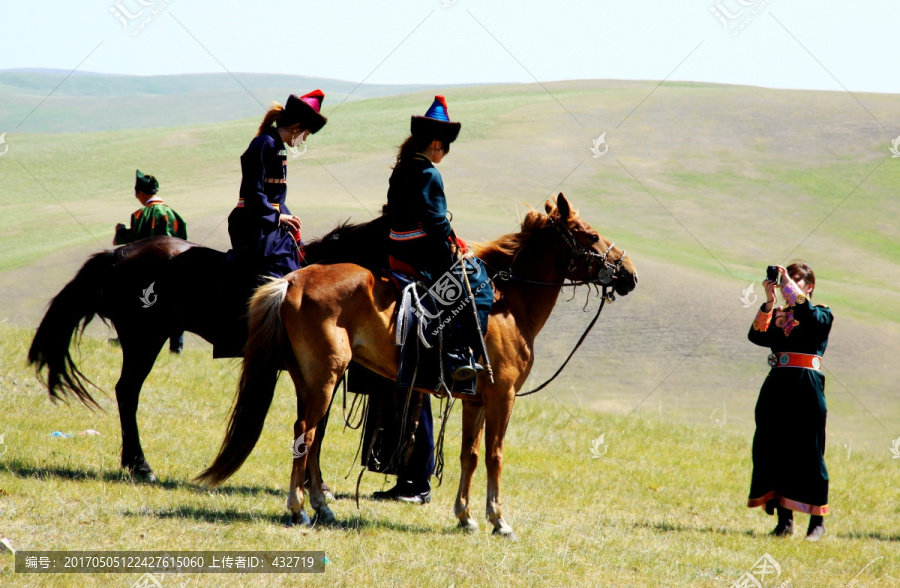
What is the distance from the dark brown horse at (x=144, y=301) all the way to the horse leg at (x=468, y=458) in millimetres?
1421

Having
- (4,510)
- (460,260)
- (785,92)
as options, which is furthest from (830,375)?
(785,92)

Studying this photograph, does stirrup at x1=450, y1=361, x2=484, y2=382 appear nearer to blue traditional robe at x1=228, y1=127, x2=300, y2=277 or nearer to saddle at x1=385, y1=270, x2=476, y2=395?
saddle at x1=385, y1=270, x2=476, y2=395

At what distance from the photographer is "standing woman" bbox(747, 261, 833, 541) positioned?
7.82 metres

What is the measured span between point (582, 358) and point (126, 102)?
112163mm

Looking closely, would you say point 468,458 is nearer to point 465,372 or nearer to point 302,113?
point 465,372

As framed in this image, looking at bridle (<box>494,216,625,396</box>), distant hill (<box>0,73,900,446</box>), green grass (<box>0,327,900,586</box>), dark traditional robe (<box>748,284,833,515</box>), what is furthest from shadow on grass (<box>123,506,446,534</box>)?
distant hill (<box>0,73,900,446</box>)

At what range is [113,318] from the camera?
25.0ft

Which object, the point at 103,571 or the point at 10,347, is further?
the point at 10,347

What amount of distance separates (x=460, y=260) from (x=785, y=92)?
55538 millimetres

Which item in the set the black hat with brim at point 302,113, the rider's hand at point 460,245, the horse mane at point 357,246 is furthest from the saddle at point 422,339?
the black hat with brim at point 302,113

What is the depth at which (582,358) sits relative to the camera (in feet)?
69.6

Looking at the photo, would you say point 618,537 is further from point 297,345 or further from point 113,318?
point 113,318

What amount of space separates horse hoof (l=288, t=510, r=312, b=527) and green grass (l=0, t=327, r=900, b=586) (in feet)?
0.30

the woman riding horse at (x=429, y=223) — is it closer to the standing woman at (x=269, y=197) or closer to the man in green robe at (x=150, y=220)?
the standing woman at (x=269, y=197)
